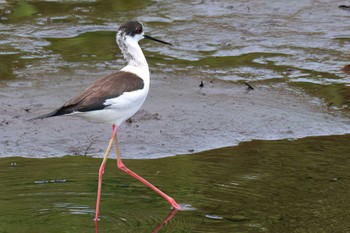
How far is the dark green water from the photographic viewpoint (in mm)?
6320

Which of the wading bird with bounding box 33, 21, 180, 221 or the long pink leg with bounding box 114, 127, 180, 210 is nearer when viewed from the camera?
the wading bird with bounding box 33, 21, 180, 221

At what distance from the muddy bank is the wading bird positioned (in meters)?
1.23

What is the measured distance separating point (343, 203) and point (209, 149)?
1.82 metres

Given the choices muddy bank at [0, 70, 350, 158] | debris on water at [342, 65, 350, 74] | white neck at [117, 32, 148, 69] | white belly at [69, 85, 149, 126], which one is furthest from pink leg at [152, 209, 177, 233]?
debris on water at [342, 65, 350, 74]

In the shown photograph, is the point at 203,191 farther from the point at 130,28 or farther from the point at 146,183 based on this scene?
the point at 130,28

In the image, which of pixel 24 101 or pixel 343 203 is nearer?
pixel 343 203

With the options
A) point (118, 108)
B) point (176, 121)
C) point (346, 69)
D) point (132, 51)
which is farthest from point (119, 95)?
point (346, 69)

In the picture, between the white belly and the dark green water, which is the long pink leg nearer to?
the dark green water

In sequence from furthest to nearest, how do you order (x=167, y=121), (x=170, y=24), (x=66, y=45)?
(x=170, y=24) < (x=66, y=45) < (x=167, y=121)

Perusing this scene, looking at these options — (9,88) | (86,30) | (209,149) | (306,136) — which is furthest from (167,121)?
(86,30)

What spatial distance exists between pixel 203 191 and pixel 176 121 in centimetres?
189

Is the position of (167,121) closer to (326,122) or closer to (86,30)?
(326,122)

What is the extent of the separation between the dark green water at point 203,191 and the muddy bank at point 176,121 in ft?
0.83

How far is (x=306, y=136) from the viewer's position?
8.55 m
